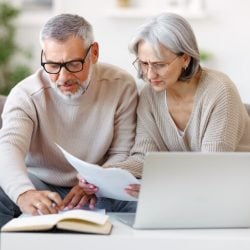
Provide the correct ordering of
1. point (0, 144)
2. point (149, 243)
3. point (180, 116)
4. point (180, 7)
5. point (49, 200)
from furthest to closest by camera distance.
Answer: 1. point (180, 7)
2. point (180, 116)
3. point (0, 144)
4. point (49, 200)
5. point (149, 243)

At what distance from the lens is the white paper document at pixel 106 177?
163cm

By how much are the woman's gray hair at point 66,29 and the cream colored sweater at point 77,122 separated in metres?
0.20

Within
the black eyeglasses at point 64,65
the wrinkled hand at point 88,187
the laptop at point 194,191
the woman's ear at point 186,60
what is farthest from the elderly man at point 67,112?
the laptop at point 194,191

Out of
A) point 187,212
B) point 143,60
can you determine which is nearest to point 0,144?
point 143,60

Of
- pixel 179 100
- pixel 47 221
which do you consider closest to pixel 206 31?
pixel 179 100

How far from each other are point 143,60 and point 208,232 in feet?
2.29

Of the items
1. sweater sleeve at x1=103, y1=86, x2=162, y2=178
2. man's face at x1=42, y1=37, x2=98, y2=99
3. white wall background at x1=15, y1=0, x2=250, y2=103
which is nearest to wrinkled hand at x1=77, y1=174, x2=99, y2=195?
sweater sleeve at x1=103, y1=86, x2=162, y2=178

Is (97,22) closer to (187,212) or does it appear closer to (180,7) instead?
(180,7)

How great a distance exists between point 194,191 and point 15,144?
0.72 meters

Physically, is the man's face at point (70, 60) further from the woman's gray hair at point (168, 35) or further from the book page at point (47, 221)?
the book page at point (47, 221)

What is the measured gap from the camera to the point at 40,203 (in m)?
1.73

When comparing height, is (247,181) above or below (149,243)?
above

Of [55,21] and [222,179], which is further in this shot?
[55,21]

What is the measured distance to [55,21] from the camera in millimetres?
2092
